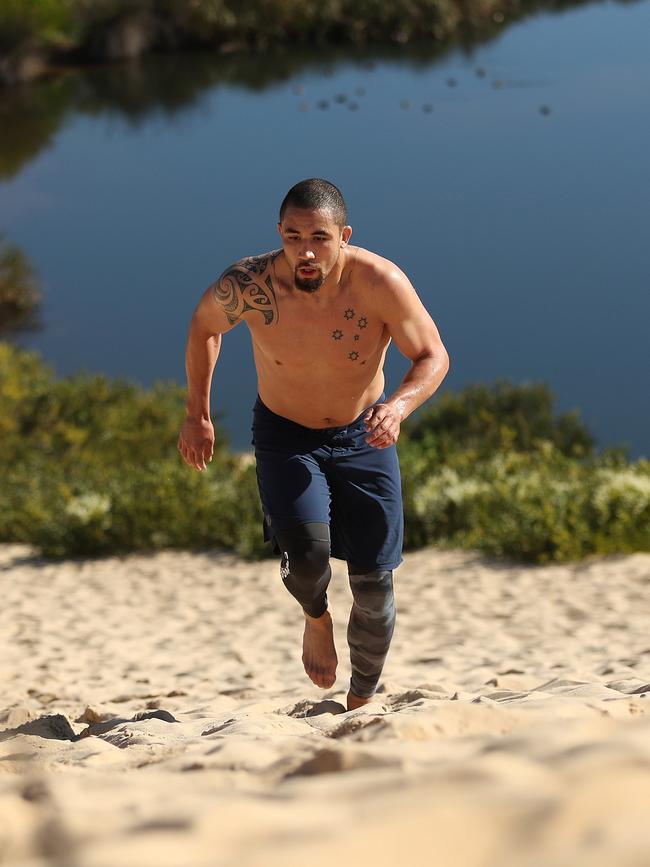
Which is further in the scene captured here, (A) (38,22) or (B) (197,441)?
(A) (38,22)

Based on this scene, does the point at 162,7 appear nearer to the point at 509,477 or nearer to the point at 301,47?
the point at 301,47

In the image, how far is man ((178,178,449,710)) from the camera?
432cm

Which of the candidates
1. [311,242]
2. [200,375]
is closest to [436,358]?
[311,242]

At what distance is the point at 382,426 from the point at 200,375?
1.04 m

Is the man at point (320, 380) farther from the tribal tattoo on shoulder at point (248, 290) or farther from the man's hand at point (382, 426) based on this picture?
the man's hand at point (382, 426)

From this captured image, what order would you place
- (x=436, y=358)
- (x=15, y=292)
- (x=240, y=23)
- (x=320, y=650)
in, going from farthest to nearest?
1. (x=240, y=23)
2. (x=15, y=292)
3. (x=320, y=650)
4. (x=436, y=358)

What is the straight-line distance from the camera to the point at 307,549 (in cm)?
448

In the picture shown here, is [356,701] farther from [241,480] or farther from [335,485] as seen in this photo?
[241,480]

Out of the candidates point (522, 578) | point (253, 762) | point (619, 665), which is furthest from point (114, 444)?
point (253, 762)

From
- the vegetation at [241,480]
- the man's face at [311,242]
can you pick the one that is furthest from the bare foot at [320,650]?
the vegetation at [241,480]

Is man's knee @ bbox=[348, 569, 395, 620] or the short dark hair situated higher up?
the short dark hair

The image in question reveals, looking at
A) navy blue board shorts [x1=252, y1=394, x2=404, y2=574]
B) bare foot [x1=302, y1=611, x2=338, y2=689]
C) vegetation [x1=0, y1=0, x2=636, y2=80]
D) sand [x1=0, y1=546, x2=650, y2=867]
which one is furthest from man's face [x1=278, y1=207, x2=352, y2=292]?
vegetation [x1=0, y1=0, x2=636, y2=80]

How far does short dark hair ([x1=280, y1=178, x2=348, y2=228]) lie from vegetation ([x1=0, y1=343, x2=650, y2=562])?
4928 millimetres

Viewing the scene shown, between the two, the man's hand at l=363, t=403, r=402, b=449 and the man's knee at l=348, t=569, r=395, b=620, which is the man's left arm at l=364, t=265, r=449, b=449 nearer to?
the man's hand at l=363, t=403, r=402, b=449
